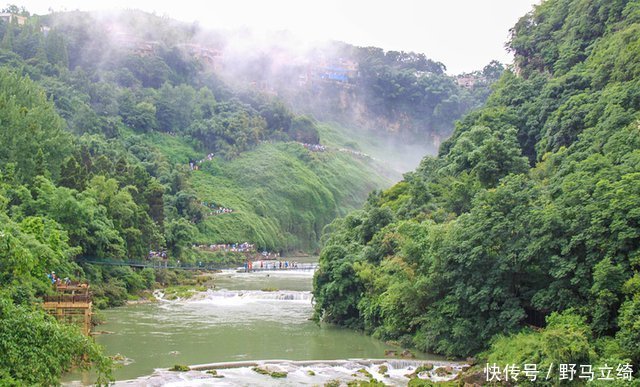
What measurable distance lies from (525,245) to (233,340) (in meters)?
15.6

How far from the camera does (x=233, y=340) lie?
41.0m

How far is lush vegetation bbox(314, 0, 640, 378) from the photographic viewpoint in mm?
30688

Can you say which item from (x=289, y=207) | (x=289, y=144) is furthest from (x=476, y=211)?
(x=289, y=144)

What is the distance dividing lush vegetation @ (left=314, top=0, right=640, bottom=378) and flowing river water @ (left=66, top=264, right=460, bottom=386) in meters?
2.34

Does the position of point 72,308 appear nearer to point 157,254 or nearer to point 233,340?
point 233,340

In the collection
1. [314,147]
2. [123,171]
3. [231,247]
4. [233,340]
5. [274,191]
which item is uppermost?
[314,147]

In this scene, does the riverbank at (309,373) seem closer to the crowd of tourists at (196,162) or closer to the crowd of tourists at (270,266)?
the crowd of tourists at (270,266)

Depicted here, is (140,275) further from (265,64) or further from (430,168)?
(265,64)

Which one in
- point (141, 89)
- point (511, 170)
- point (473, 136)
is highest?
point (141, 89)

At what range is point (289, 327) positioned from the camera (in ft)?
151

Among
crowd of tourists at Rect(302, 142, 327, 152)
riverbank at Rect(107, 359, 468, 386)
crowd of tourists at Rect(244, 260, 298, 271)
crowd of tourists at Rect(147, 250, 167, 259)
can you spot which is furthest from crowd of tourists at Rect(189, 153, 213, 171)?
riverbank at Rect(107, 359, 468, 386)

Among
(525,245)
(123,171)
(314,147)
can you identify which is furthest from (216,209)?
(525,245)

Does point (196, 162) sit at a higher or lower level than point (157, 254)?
higher

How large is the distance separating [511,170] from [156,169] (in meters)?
58.8
